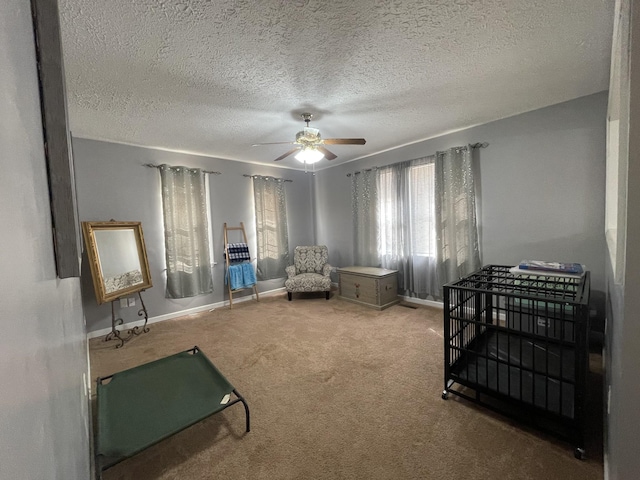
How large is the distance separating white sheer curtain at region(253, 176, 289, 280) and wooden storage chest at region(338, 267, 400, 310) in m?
1.26

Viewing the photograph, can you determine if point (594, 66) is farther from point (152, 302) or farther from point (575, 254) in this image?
point (152, 302)

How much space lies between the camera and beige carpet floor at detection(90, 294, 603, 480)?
1.39 m

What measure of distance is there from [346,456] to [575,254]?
2944 mm

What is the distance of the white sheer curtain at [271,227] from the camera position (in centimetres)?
464

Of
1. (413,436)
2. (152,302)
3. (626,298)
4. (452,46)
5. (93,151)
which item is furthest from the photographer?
(152,302)

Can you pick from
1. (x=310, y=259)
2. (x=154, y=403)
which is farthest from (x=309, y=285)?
(x=154, y=403)

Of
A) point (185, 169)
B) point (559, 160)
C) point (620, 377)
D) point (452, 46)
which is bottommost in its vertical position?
point (620, 377)

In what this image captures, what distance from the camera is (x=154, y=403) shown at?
5.45 feet

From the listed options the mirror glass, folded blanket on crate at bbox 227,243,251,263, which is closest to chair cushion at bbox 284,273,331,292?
folded blanket on crate at bbox 227,243,251,263

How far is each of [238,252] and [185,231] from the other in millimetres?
866

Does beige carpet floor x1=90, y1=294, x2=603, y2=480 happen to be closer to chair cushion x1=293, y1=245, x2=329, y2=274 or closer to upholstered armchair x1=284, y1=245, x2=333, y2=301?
upholstered armchair x1=284, y1=245, x2=333, y2=301

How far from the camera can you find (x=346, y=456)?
146cm

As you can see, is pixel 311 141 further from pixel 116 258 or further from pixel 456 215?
pixel 116 258

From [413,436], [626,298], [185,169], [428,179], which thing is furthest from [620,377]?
[185,169]
